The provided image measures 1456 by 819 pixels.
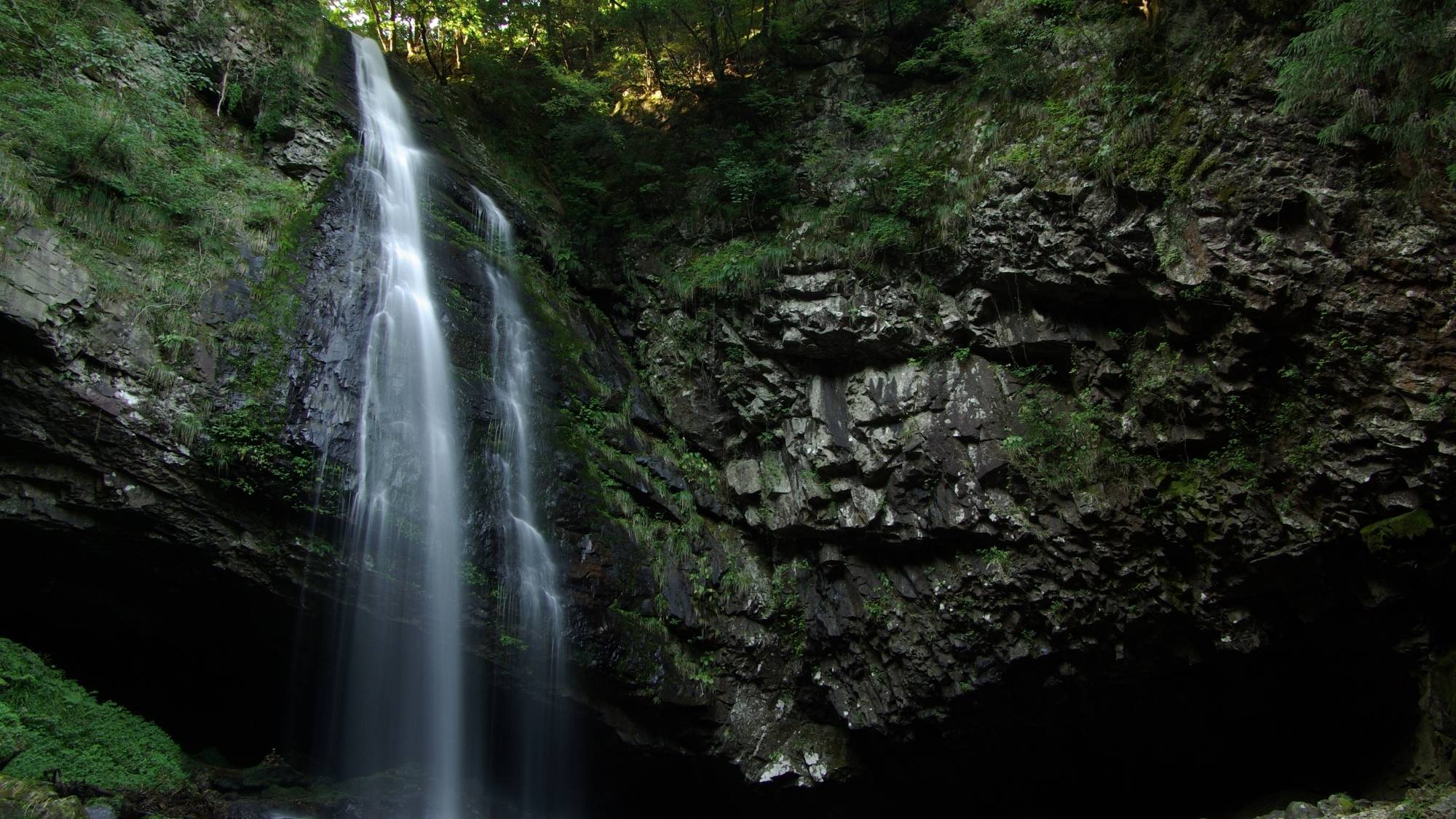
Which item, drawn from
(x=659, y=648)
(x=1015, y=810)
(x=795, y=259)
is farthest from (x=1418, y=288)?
(x=659, y=648)

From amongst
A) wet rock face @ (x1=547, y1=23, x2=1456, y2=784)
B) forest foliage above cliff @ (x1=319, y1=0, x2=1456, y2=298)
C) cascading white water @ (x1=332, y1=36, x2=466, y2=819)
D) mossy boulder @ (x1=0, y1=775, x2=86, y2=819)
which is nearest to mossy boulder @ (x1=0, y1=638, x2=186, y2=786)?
mossy boulder @ (x1=0, y1=775, x2=86, y2=819)

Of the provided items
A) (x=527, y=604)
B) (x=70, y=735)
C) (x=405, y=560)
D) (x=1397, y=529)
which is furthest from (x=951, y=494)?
(x=70, y=735)

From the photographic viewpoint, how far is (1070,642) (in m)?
8.05

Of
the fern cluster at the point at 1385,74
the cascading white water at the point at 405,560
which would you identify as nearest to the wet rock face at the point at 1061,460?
the fern cluster at the point at 1385,74

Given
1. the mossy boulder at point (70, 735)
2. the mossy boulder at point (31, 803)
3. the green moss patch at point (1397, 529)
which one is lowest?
the mossy boulder at point (31, 803)

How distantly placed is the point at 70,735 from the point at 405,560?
3.38m

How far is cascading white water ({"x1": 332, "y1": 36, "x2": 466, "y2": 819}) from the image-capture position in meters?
7.67

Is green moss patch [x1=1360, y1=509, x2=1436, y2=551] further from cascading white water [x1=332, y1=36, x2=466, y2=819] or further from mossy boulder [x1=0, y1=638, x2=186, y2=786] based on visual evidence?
mossy boulder [x1=0, y1=638, x2=186, y2=786]

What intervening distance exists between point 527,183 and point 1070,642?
11.3m

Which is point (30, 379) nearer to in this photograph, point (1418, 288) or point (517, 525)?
point (517, 525)

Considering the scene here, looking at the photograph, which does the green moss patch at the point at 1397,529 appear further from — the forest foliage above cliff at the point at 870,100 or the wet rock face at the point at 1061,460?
the forest foliage above cliff at the point at 870,100

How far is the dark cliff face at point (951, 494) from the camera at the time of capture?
6766mm

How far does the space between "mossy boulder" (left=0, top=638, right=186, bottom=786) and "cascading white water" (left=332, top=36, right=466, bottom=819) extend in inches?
70.5

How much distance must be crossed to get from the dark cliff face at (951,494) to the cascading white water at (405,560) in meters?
0.31
